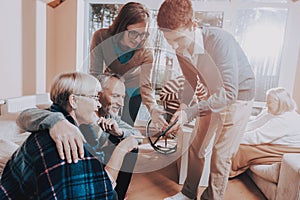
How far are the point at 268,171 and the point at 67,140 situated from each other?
96 centimetres

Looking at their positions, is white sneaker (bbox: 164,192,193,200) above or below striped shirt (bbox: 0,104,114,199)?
below

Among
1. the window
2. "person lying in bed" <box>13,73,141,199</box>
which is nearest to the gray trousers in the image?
the window

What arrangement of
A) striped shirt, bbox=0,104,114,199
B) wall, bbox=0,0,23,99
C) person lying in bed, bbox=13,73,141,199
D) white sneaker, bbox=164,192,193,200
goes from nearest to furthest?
1. striped shirt, bbox=0,104,114,199
2. person lying in bed, bbox=13,73,141,199
3. wall, bbox=0,0,23,99
4. white sneaker, bbox=164,192,193,200

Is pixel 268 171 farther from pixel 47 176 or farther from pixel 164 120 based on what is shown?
pixel 47 176

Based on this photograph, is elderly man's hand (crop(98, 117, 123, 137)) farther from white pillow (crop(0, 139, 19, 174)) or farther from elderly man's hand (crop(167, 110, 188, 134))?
white pillow (crop(0, 139, 19, 174))

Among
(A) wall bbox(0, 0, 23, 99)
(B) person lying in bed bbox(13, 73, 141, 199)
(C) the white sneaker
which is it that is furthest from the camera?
(C) the white sneaker

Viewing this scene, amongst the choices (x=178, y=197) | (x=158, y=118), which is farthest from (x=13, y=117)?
(x=178, y=197)

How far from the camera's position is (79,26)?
0.96 m

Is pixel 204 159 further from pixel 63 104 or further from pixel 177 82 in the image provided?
pixel 63 104

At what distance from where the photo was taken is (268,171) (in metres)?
1.11

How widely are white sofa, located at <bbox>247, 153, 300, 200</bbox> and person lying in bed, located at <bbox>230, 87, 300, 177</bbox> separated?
39 mm

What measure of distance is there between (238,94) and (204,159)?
0.32 meters

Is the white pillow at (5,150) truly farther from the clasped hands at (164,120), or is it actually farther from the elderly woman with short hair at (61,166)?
the clasped hands at (164,120)

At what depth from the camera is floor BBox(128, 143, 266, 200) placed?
0.96 metres
